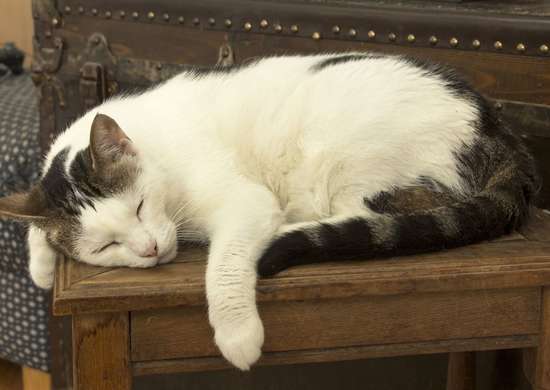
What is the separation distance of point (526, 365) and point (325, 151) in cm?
39

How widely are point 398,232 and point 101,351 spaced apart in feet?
1.24

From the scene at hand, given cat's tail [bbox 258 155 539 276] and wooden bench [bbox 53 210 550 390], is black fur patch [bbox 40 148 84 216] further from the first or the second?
cat's tail [bbox 258 155 539 276]

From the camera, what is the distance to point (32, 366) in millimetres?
1796

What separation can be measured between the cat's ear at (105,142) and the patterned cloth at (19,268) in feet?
2.45

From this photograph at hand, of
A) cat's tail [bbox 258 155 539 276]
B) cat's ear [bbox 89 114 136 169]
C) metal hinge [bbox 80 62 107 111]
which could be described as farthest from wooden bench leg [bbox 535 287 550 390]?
metal hinge [bbox 80 62 107 111]

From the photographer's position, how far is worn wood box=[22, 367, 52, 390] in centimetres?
179

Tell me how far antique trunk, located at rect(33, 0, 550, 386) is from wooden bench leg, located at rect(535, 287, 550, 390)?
466 millimetres

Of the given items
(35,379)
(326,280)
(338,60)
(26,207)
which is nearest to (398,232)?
(326,280)

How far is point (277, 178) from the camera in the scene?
43.5 inches

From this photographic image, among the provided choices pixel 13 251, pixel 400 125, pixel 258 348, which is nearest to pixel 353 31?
pixel 400 125

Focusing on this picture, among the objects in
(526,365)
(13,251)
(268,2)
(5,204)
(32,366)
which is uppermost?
(268,2)

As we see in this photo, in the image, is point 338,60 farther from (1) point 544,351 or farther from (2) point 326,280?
(1) point 544,351

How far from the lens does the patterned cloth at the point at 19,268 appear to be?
5.55 feet

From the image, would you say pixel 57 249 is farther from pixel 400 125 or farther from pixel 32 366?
pixel 32 366
